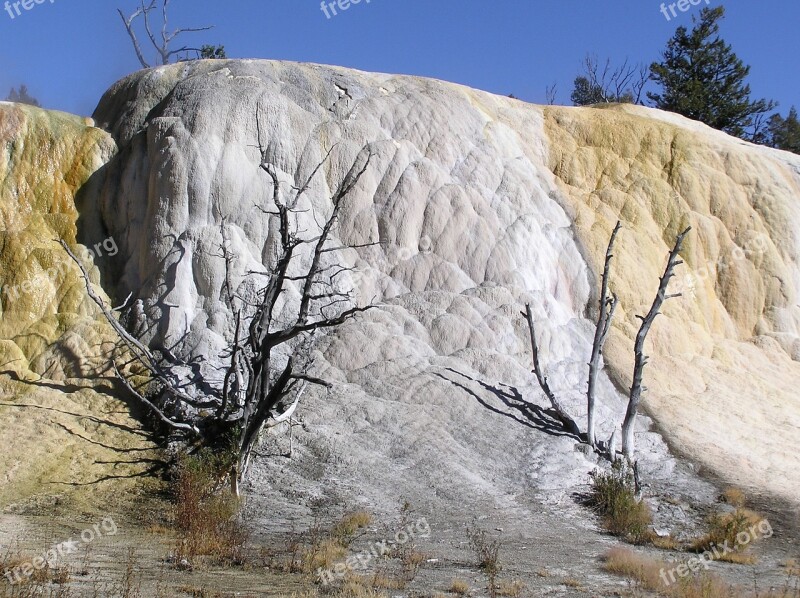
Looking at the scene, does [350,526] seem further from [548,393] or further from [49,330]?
[49,330]

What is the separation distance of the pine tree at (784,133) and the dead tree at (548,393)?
977 inches

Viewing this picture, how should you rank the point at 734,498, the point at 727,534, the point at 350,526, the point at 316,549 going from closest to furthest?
the point at 316,549 < the point at 350,526 < the point at 727,534 < the point at 734,498

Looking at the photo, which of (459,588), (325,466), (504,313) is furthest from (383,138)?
(459,588)

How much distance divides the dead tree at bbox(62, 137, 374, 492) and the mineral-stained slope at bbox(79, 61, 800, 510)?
59 centimetres

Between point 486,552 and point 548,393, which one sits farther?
point 548,393

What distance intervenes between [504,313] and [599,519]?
4572mm

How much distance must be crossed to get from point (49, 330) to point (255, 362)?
4685mm

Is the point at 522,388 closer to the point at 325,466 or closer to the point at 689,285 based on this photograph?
the point at 325,466

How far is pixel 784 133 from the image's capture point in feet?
121

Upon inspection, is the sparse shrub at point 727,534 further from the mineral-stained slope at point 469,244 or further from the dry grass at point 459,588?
the dry grass at point 459,588

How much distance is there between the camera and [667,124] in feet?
66.9

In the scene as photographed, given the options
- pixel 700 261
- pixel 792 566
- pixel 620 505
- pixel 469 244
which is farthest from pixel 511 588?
pixel 700 261

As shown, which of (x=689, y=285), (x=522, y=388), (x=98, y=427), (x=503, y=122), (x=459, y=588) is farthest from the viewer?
(x=503, y=122)

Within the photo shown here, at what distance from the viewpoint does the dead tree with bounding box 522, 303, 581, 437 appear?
47.5ft
